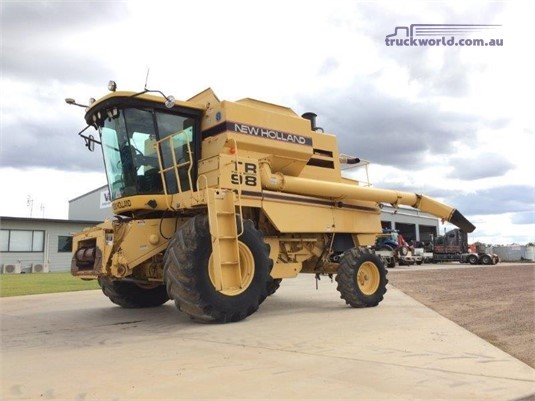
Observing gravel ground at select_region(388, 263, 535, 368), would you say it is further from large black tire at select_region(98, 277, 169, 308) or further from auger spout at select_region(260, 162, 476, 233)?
large black tire at select_region(98, 277, 169, 308)

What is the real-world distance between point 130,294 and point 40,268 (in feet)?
71.0

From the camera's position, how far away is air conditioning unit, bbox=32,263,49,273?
28.5 m

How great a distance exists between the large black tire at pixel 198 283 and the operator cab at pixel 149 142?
1.11 metres

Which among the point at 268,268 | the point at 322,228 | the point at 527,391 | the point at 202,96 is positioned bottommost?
the point at 527,391

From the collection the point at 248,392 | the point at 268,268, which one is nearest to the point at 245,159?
the point at 268,268

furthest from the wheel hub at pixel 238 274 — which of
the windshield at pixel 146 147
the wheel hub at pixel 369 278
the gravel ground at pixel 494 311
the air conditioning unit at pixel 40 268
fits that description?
the air conditioning unit at pixel 40 268

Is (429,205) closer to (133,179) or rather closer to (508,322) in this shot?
(508,322)

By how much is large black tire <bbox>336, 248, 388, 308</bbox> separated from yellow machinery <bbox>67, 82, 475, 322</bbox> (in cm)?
2

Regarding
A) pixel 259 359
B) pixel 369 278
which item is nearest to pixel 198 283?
pixel 259 359

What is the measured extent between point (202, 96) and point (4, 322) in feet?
17.7

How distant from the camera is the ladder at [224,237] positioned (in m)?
7.36

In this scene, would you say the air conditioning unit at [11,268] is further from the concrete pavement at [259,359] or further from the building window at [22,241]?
the concrete pavement at [259,359]

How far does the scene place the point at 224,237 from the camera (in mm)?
7465

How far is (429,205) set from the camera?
1269 cm
